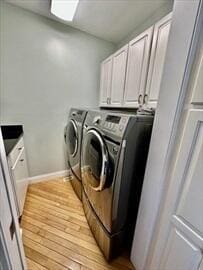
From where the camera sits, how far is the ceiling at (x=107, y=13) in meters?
1.56

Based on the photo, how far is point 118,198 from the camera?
39.5 inches

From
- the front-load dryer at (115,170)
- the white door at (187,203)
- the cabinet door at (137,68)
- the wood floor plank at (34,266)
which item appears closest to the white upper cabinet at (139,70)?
the cabinet door at (137,68)

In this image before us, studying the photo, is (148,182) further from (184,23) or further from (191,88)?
(184,23)

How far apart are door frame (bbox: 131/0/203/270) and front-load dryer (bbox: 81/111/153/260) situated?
0.36 ft

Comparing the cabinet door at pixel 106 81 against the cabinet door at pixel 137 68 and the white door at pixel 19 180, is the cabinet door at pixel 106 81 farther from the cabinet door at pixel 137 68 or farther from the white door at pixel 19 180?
the white door at pixel 19 180

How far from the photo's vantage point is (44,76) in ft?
6.77

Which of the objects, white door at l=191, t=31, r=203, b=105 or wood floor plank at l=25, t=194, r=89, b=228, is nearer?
white door at l=191, t=31, r=203, b=105

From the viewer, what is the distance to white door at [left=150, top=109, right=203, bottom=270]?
0.66 m

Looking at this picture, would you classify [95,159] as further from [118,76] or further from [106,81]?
[106,81]

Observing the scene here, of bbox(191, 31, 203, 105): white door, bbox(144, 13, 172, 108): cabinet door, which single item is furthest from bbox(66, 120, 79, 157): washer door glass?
bbox(191, 31, 203, 105): white door

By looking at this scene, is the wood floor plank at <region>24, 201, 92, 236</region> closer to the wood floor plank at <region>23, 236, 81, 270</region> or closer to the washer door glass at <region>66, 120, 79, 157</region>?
the wood floor plank at <region>23, 236, 81, 270</region>

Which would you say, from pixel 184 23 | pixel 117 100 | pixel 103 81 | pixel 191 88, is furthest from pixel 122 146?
pixel 103 81

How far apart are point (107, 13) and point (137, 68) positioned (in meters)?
0.84

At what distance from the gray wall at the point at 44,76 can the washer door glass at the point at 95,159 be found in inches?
44.4
